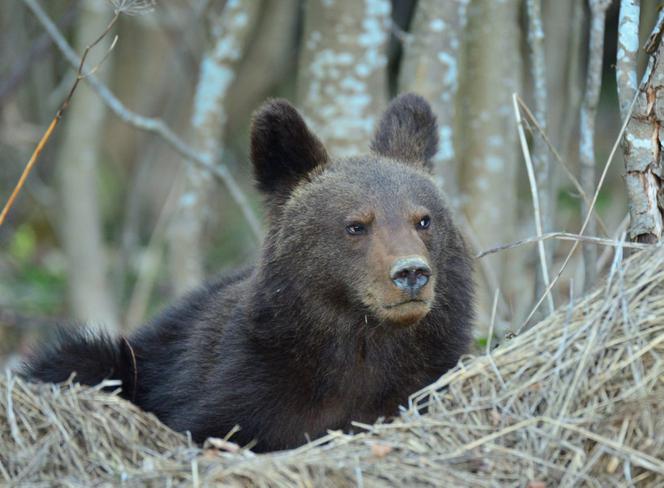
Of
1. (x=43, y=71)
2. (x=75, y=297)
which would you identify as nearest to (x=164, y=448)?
(x=75, y=297)

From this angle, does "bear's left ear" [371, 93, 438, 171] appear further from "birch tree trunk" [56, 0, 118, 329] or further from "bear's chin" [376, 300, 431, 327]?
"birch tree trunk" [56, 0, 118, 329]

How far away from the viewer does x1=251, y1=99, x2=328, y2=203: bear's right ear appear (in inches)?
228

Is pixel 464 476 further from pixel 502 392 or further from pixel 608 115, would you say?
pixel 608 115

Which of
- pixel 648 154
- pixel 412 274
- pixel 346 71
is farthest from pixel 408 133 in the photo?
pixel 346 71

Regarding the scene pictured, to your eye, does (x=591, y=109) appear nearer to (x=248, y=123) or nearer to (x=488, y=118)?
(x=488, y=118)

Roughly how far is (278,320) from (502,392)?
5.51 ft

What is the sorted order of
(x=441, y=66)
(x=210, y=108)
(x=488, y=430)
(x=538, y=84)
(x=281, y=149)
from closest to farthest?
(x=488, y=430) → (x=281, y=149) → (x=538, y=84) → (x=441, y=66) → (x=210, y=108)

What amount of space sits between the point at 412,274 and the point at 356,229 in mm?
572

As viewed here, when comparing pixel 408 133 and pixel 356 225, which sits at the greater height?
pixel 408 133

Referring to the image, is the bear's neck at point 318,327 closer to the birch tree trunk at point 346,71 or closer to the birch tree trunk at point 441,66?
the birch tree trunk at point 441,66

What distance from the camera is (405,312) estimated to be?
16.9 feet

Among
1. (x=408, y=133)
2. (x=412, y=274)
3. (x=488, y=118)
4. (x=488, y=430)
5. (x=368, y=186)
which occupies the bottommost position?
(x=488, y=430)

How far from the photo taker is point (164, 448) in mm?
4762

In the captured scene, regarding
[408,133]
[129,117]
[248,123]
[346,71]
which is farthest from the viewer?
[248,123]
